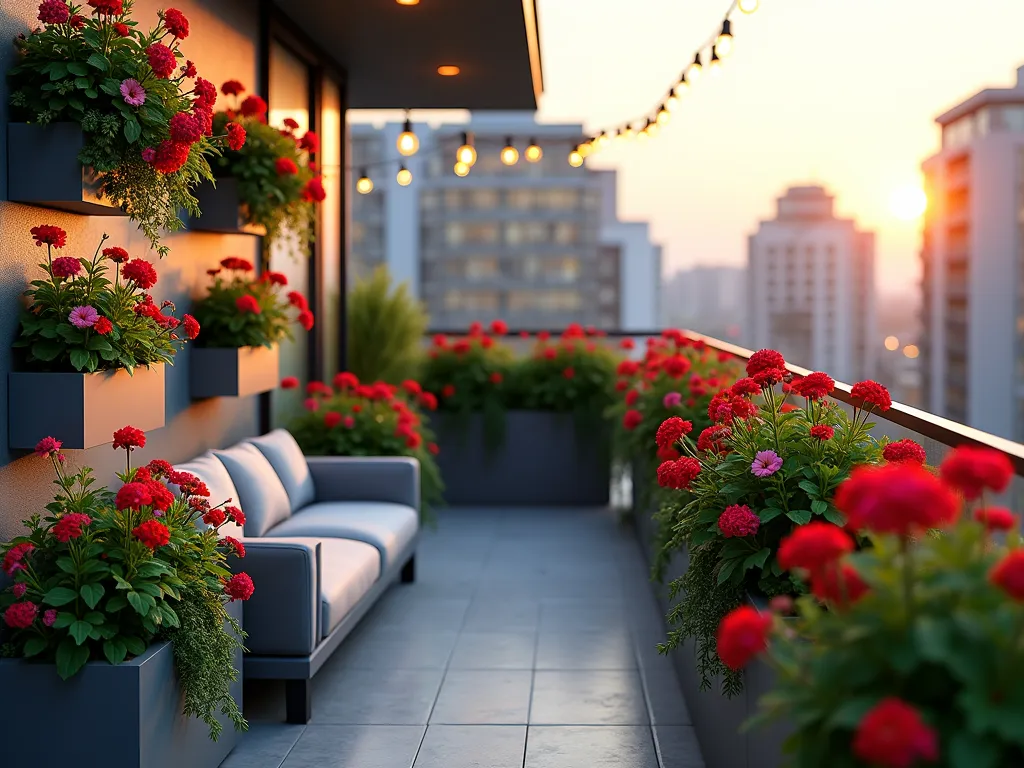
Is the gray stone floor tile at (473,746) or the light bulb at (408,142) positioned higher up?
the light bulb at (408,142)

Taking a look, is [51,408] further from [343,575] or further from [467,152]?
[467,152]

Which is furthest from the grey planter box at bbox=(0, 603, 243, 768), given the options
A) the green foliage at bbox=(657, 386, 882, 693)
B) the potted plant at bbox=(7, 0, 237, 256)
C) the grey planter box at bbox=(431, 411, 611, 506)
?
the grey planter box at bbox=(431, 411, 611, 506)

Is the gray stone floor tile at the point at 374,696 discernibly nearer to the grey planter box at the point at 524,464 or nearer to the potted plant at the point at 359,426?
the potted plant at the point at 359,426

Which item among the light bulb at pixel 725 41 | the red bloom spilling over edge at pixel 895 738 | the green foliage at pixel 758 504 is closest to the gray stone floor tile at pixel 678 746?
the green foliage at pixel 758 504

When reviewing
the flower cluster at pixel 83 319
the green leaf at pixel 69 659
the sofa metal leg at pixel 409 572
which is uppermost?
the flower cluster at pixel 83 319

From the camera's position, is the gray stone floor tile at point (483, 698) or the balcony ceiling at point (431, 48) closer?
the gray stone floor tile at point (483, 698)

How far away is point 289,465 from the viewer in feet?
16.4

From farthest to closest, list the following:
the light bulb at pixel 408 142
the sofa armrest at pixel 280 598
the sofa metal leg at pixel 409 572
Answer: the light bulb at pixel 408 142 < the sofa metal leg at pixel 409 572 < the sofa armrest at pixel 280 598

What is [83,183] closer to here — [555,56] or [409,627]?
[409,627]

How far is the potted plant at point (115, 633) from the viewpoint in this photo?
2.63m

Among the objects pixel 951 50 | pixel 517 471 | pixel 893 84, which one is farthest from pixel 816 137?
pixel 517 471

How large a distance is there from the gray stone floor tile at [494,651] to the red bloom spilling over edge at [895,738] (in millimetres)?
3012

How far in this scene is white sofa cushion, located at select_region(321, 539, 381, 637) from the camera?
3.72 meters

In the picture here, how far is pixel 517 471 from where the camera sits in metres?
7.85
